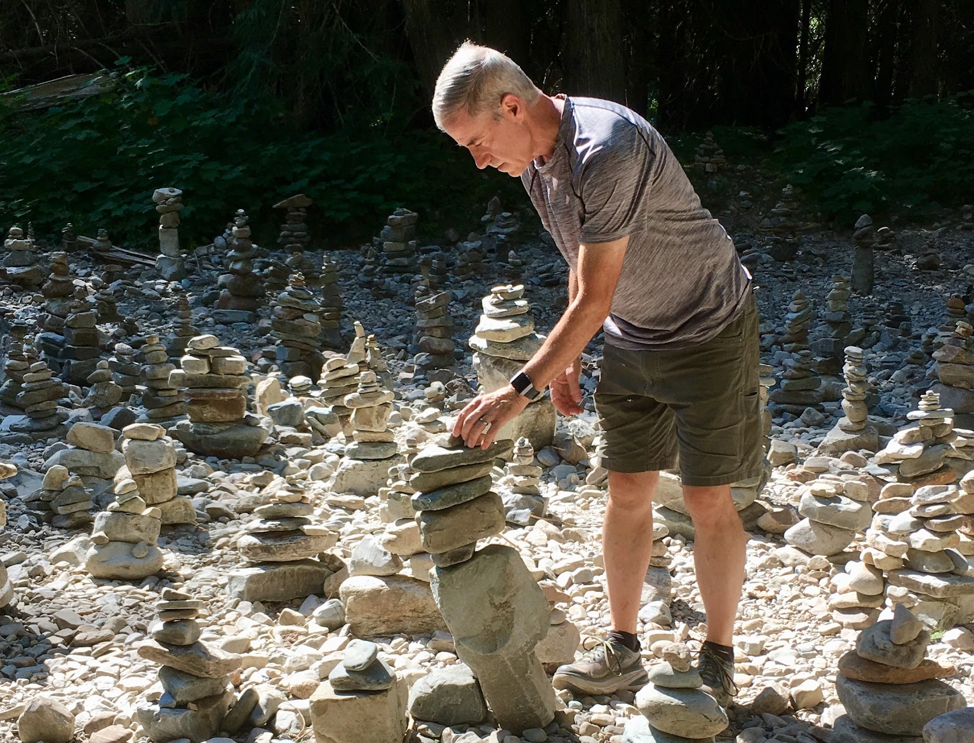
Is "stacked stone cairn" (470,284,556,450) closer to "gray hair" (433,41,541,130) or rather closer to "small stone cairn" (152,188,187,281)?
"gray hair" (433,41,541,130)

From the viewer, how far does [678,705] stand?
288cm

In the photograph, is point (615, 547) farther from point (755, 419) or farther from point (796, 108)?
point (796, 108)

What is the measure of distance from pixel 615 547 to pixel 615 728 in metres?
0.56

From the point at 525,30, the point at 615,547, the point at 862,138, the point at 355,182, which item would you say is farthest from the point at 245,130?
the point at 615,547

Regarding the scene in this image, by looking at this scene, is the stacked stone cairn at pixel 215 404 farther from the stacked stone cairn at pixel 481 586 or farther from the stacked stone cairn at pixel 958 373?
the stacked stone cairn at pixel 958 373

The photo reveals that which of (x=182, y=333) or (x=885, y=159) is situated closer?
(x=182, y=333)

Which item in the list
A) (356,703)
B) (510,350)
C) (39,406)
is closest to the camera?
(356,703)

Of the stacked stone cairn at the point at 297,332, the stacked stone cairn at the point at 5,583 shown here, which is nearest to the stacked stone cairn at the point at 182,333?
the stacked stone cairn at the point at 297,332

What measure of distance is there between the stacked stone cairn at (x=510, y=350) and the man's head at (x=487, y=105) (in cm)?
289

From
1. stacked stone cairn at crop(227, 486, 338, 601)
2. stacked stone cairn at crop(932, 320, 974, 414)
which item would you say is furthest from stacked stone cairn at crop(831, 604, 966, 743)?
stacked stone cairn at crop(932, 320, 974, 414)

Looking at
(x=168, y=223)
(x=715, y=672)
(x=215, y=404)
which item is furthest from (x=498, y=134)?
(x=168, y=223)

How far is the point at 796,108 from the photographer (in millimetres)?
14031

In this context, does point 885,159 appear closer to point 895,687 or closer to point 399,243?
point 399,243

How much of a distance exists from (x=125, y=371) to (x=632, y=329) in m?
4.94
